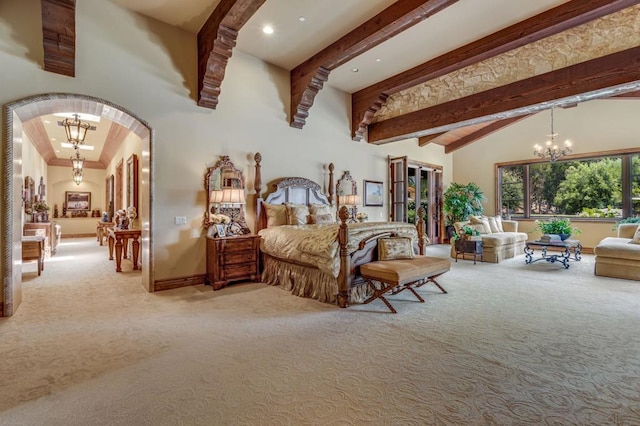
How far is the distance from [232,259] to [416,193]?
646 centimetres

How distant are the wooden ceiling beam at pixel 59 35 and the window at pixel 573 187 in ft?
34.8

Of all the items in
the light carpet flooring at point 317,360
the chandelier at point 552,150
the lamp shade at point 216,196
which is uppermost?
the chandelier at point 552,150

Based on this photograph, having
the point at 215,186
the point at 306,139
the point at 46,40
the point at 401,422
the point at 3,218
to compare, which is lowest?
the point at 401,422

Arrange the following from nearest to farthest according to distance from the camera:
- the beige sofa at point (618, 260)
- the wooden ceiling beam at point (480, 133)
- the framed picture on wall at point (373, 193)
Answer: the beige sofa at point (618, 260) < the framed picture on wall at point (373, 193) < the wooden ceiling beam at point (480, 133)

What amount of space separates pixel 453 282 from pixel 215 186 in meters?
4.18

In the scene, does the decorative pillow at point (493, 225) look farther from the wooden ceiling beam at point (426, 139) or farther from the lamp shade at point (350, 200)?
the lamp shade at point (350, 200)

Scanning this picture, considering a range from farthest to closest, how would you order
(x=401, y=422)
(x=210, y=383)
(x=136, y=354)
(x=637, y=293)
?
(x=637, y=293)
(x=136, y=354)
(x=210, y=383)
(x=401, y=422)

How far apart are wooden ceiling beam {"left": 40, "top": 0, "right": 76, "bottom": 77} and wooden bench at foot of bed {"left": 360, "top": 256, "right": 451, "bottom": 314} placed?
→ 4361 mm

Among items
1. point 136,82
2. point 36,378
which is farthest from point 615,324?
point 136,82

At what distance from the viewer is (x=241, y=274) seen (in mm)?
4660

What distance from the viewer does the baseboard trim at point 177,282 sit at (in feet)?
14.3

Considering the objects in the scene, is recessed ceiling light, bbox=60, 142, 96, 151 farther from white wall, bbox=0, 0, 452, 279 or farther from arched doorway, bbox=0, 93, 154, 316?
white wall, bbox=0, 0, 452, 279

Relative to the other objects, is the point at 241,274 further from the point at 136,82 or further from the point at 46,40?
the point at 46,40

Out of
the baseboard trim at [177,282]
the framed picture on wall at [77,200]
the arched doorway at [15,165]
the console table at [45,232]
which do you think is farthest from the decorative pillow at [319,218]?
the framed picture on wall at [77,200]
